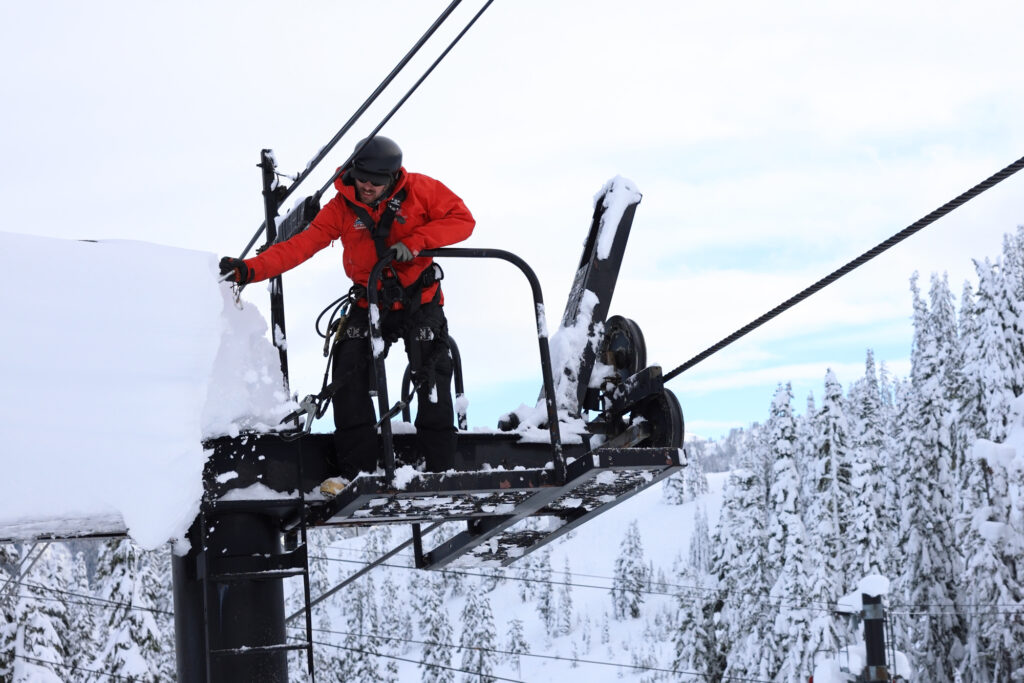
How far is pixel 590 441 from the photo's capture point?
719 cm

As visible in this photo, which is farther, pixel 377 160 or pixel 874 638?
pixel 874 638

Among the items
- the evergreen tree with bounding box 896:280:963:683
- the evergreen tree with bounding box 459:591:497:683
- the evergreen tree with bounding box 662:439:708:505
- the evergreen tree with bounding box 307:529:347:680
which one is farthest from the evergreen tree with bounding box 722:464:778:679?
the evergreen tree with bounding box 662:439:708:505

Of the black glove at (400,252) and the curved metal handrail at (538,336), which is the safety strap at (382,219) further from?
the black glove at (400,252)

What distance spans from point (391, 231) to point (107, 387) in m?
1.66

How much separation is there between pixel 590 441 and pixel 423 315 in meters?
1.69

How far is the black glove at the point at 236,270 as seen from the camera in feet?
18.9

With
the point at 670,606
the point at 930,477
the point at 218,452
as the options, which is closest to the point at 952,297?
the point at 930,477

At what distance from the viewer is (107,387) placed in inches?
208

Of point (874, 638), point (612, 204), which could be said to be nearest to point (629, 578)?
point (874, 638)

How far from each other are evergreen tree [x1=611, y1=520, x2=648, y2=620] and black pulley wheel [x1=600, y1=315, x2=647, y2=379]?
109 metres

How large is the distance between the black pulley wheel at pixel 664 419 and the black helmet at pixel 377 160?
7.24 ft

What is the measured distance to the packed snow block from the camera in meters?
5.10

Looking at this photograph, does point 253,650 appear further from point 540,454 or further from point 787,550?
point 787,550

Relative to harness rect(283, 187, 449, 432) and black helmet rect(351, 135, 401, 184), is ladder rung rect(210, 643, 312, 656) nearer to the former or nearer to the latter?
harness rect(283, 187, 449, 432)
